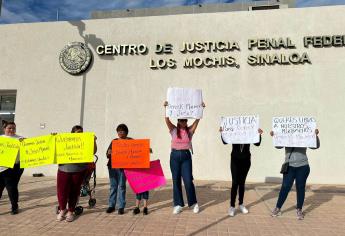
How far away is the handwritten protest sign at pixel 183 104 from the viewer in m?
5.93

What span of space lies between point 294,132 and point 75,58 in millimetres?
7924

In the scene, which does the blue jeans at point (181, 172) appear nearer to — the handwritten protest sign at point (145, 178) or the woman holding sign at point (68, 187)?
the handwritten protest sign at point (145, 178)

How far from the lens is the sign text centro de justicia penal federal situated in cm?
1036

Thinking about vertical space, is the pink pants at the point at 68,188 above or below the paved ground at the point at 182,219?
above

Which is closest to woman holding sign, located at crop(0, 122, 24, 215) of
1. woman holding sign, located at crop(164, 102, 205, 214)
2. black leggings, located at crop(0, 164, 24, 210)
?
black leggings, located at crop(0, 164, 24, 210)

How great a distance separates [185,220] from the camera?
214 inches

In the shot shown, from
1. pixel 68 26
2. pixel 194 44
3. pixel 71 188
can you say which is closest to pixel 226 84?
pixel 194 44

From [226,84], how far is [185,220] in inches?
239

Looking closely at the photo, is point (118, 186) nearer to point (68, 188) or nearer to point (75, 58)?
point (68, 188)

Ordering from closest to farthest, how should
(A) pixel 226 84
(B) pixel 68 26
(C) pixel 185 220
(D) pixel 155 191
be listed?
(C) pixel 185 220
(D) pixel 155 191
(A) pixel 226 84
(B) pixel 68 26

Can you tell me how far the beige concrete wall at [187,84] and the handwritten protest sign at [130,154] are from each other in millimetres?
4843

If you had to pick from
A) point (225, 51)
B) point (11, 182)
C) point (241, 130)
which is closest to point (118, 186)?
point (11, 182)

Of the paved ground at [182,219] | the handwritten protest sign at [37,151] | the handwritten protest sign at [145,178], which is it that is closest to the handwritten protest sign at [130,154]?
the handwritten protest sign at [145,178]

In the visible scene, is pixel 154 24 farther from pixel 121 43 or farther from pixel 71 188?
pixel 71 188
